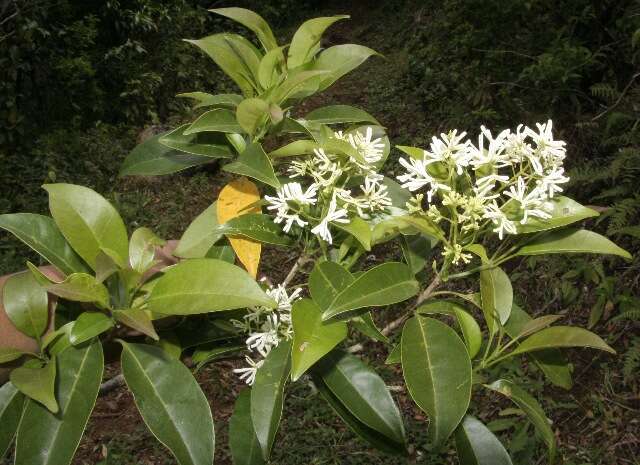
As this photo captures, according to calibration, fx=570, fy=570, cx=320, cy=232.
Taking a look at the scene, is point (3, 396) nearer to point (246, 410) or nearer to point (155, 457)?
point (246, 410)

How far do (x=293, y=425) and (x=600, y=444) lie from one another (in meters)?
1.39

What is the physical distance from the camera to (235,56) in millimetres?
988

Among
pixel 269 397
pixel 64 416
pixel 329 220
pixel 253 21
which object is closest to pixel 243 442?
pixel 269 397

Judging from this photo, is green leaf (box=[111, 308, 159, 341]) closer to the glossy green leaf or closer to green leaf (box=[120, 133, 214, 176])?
the glossy green leaf

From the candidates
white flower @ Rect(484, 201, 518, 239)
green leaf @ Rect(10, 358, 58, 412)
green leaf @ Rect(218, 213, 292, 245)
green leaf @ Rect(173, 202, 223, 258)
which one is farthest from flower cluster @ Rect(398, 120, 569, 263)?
green leaf @ Rect(10, 358, 58, 412)

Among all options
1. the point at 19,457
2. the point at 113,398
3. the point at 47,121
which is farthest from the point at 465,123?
the point at 19,457

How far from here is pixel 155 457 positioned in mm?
2760

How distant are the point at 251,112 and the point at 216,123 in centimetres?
7

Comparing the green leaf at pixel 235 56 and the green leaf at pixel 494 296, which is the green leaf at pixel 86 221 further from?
the green leaf at pixel 494 296

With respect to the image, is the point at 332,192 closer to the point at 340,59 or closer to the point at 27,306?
the point at 340,59

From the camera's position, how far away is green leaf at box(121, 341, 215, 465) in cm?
72

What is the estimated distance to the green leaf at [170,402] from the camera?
72 centimetres

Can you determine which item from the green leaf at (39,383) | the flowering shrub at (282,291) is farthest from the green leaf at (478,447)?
the green leaf at (39,383)

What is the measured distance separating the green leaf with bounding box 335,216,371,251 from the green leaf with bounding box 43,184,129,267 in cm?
33
